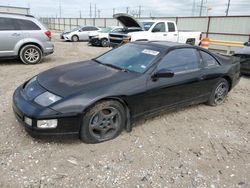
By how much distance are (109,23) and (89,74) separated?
25943 millimetres

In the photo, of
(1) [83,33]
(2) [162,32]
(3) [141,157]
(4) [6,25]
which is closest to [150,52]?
(3) [141,157]

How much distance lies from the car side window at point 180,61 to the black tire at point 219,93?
87 centimetres

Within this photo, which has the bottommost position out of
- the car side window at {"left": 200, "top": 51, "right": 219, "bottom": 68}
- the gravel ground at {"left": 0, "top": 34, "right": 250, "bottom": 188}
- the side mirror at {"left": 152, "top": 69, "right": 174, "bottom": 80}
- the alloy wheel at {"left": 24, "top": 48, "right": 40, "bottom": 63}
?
the gravel ground at {"left": 0, "top": 34, "right": 250, "bottom": 188}

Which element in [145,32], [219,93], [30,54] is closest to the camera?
[219,93]

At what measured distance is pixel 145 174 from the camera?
8.63ft

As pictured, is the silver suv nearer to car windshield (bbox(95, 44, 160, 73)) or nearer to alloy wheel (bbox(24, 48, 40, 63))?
alloy wheel (bbox(24, 48, 40, 63))

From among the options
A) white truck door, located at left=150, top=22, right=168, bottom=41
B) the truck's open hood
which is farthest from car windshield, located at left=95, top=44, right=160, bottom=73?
the truck's open hood

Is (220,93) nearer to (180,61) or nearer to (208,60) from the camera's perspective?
(208,60)

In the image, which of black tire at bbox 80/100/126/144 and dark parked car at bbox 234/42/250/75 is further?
dark parked car at bbox 234/42/250/75

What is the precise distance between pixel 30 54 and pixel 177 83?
6220 mm

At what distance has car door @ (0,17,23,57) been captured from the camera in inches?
296

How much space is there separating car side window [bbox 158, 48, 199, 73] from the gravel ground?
0.93m

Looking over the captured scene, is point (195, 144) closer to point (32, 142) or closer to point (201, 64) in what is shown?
point (201, 64)

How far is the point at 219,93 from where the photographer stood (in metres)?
4.83
